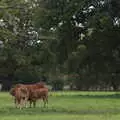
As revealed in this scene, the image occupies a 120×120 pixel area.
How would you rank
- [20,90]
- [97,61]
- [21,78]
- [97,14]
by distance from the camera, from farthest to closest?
1. [21,78]
2. [97,61]
3. [97,14]
4. [20,90]

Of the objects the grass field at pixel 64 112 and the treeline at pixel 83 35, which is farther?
the treeline at pixel 83 35

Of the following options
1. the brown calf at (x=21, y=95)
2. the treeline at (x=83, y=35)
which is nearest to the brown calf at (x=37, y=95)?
the brown calf at (x=21, y=95)

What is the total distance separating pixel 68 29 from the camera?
45.8 metres

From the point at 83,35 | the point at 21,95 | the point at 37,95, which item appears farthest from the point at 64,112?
the point at 83,35

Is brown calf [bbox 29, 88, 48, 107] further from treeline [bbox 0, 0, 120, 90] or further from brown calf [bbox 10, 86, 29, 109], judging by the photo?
treeline [bbox 0, 0, 120, 90]

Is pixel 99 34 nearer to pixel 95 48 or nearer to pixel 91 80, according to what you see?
pixel 95 48

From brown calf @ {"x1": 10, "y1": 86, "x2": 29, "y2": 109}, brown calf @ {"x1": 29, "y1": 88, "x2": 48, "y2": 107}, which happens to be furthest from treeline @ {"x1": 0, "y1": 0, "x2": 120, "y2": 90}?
brown calf @ {"x1": 10, "y1": 86, "x2": 29, "y2": 109}

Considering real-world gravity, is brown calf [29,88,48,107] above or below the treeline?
below

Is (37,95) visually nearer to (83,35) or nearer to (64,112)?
(64,112)

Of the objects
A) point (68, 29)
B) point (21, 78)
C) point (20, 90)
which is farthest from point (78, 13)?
point (21, 78)

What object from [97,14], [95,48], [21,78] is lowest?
[21,78]

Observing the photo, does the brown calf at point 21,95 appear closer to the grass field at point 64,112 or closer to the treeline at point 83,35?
the grass field at point 64,112

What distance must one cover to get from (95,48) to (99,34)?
130 centimetres

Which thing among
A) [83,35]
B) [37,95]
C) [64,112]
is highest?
[83,35]
